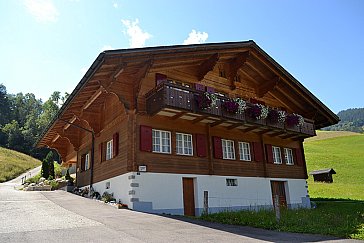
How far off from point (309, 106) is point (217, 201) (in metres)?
11.7

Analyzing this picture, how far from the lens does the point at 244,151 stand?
1969cm

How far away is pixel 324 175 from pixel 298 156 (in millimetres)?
18247

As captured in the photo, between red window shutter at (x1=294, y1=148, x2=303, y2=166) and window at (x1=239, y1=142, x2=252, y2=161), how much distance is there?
16.7 feet

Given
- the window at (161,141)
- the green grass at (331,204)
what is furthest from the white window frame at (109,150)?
the green grass at (331,204)

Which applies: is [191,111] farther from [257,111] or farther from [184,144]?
[257,111]

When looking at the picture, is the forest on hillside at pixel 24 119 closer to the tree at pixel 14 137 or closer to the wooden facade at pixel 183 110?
the tree at pixel 14 137

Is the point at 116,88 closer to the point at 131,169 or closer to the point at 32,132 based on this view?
the point at 131,169

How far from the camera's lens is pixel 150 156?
50.1 ft

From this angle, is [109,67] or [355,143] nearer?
[109,67]

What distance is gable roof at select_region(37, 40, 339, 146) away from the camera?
44.7 feet

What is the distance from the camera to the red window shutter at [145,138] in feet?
49.4

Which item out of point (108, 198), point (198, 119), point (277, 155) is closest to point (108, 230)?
point (108, 198)

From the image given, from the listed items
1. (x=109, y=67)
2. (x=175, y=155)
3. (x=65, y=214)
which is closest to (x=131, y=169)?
(x=175, y=155)

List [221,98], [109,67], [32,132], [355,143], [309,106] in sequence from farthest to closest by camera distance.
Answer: [32,132] → [355,143] → [309,106] → [221,98] → [109,67]
